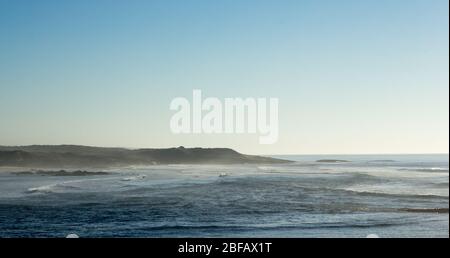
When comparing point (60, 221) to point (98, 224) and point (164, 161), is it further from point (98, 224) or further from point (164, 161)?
point (164, 161)

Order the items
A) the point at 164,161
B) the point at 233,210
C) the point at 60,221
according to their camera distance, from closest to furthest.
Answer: the point at 60,221
the point at 233,210
the point at 164,161

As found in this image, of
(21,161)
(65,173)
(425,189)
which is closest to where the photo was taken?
(425,189)

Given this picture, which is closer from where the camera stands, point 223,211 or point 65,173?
point 223,211

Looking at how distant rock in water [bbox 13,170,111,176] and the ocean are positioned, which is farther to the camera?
distant rock in water [bbox 13,170,111,176]

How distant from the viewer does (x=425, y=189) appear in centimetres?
2794

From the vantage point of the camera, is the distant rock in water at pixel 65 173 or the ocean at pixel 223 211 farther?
the distant rock in water at pixel 65 173

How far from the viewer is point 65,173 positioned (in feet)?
146

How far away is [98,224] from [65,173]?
99.8 ft
